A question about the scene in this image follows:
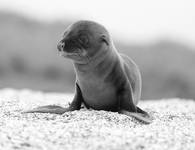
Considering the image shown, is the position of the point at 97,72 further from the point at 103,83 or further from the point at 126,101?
the point at 126,101

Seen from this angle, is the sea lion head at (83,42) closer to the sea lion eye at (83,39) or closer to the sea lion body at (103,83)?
the sea lion eye at (83,39)

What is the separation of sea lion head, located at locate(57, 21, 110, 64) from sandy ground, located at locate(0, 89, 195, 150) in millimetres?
677

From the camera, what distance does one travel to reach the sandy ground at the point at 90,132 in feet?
11.9

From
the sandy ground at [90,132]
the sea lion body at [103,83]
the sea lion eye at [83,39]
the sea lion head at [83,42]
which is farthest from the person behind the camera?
the sea lion body at [103,83]

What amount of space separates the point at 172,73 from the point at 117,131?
10.7 meters

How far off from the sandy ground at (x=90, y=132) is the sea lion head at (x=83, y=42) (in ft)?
2.22

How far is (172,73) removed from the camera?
14578 millimetres

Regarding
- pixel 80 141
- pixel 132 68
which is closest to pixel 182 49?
pixel 132 68

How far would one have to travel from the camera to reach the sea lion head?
4891 millimetres

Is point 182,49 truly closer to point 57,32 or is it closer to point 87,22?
point 57,32

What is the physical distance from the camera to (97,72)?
17.1 feet

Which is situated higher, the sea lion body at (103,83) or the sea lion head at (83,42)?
the sea lion head at (83,42)

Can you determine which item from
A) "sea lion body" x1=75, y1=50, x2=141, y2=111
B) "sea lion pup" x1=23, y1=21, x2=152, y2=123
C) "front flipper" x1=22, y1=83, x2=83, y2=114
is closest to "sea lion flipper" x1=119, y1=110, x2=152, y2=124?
"sea lion pup" x1=23, y1=21, x2=152, y2=123

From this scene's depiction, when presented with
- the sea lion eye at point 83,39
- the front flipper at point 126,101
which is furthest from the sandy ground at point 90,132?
the sea lion eye at point 83,39
